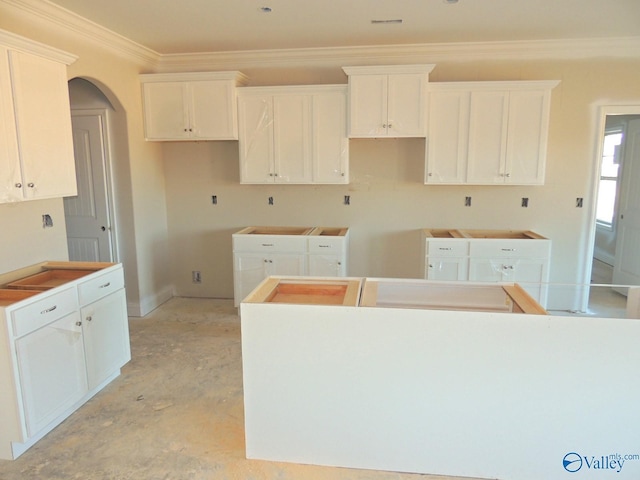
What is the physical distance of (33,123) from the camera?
2.76 m

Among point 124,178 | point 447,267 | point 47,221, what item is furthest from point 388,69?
point 47,221

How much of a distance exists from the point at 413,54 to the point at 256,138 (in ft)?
5.77

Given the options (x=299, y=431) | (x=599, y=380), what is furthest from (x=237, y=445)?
(x=599, y=380)

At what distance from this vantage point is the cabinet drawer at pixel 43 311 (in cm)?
235

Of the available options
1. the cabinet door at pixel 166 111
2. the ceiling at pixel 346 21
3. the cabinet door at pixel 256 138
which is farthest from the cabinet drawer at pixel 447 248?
the cabinet door at pixel 166 111

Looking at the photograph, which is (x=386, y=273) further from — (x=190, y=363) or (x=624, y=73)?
(x=624, y=73)

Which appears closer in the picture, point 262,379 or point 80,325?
point 262,379

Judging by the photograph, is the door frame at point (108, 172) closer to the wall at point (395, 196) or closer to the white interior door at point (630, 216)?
the wall at point (395, 196)

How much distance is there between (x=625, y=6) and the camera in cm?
321

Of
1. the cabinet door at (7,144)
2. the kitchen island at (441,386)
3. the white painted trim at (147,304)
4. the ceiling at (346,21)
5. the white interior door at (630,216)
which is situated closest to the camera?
the kitchen island at (441,386)

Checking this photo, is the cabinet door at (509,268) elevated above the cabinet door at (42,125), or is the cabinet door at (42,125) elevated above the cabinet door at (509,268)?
the cabinet door at (42,125)

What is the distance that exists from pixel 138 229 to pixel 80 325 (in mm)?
1834

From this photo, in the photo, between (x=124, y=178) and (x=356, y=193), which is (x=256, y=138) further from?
(x=124, y=178)

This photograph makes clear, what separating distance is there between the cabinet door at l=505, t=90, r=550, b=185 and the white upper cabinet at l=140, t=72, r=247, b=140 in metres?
2.67
